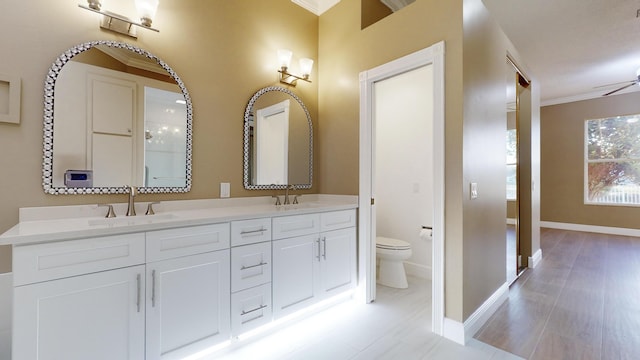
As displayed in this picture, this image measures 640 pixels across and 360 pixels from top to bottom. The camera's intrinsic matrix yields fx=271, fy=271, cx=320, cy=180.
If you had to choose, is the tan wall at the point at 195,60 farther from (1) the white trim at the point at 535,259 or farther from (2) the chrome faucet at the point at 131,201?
(1) the white trim at the point at 535,259

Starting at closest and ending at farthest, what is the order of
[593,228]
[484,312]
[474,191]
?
[474,191] → [484,312] → [593,228]

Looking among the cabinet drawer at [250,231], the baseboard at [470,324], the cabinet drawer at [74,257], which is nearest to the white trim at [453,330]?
the baseboard at [470,324]

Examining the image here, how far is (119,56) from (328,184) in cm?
203

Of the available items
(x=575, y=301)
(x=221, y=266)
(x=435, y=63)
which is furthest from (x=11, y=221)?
(x=575, y=301)

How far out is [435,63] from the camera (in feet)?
6.74

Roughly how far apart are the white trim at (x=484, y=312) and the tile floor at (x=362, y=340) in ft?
0.32

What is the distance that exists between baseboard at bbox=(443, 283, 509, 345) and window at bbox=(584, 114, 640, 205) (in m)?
5.70

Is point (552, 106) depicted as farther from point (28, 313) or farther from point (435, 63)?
point (28, 313)

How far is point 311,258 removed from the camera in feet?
7.39

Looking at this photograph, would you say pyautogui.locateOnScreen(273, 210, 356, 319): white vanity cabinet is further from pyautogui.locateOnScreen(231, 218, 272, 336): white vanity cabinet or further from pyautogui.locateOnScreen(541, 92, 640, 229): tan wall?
pyautogui.locateOnScreen(541, 92, 640, 229): tan wall

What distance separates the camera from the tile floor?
1.79 metres

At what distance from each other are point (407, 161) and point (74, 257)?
3189 mm

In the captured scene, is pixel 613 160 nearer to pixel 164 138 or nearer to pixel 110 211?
pixel 164 138

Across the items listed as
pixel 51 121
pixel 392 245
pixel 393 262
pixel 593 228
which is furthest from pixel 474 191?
pixel 593 228
